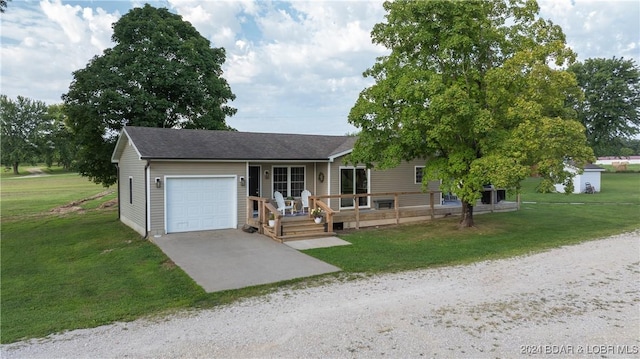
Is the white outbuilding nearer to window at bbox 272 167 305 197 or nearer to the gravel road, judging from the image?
window at bbox 272 167 305 197

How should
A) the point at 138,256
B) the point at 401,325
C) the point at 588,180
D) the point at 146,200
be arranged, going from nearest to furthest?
the point at 401,325 < the point at 138,256 < the point at 146,200 < the point at 588,180

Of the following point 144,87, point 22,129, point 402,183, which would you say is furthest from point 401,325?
point 22,129

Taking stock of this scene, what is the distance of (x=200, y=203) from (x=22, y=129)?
6561 centimetres

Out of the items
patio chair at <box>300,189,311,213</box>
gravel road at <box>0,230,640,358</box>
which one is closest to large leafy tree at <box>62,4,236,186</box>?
patio chair at <box>300,189,311,213</box>

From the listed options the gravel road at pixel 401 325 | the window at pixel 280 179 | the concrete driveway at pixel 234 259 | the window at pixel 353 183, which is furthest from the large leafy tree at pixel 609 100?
the concrete driveway at pixel 234 259

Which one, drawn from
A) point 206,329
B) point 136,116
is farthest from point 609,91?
point 206,329

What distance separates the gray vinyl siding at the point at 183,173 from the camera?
1186cm

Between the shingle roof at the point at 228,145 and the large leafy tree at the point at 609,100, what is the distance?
36143mm

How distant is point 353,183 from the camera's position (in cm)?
1549

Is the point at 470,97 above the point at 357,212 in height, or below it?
above

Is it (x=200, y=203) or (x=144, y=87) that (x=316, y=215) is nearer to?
Answer: (x=200, y=203)

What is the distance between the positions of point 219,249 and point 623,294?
8.72 meters

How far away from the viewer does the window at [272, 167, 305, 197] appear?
589 inches

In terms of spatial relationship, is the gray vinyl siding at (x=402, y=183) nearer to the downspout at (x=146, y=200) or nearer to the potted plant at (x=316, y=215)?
the potted plant at (x=316, y=215)
